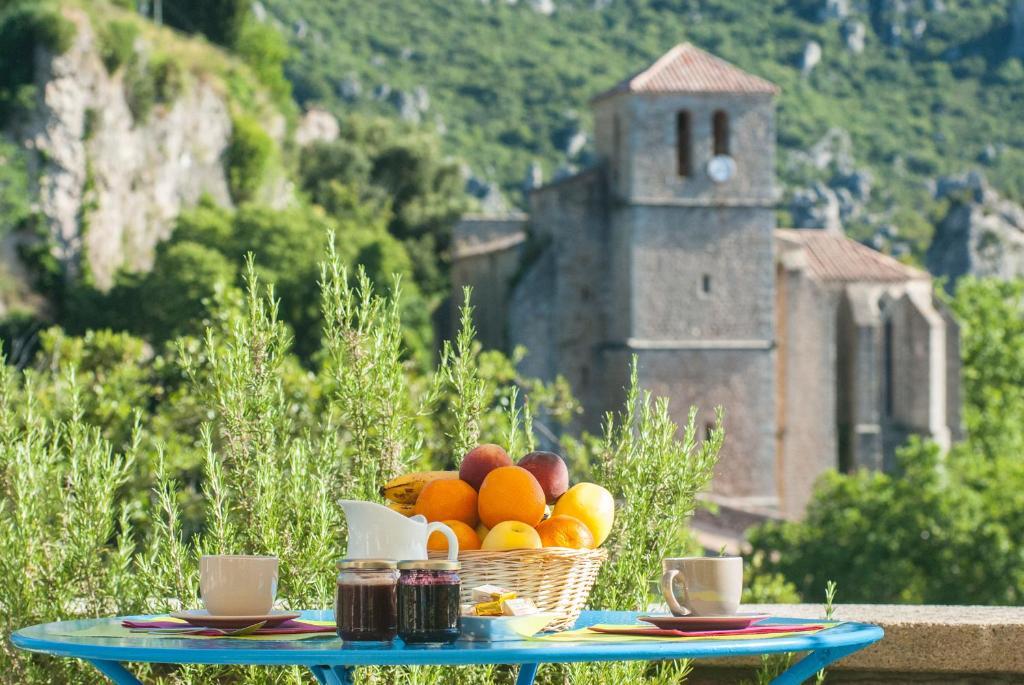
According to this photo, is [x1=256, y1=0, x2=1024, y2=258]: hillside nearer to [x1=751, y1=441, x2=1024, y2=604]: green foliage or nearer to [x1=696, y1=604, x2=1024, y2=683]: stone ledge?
[x1=751, y1=441, x2=1024, y2=604]: green foliage

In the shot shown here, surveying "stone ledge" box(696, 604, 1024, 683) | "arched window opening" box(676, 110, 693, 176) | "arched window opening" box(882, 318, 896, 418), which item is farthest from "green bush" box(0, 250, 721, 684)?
"arched window opening" box(882, 318, 896, 418)

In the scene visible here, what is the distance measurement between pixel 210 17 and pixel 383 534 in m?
48.8

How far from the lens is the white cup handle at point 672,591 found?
3.74 meters

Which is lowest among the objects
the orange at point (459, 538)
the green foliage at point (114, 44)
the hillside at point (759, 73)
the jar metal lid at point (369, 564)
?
the jar metal lid at point (369, 564)

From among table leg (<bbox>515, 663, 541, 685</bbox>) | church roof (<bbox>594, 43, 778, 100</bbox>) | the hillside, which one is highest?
the hillside

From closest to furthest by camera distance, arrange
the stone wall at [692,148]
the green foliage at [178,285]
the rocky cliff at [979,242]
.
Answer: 1. the green foliage at [178,285]
2. the stone wall at [692,148]
3. the rocky cliff at [979,242]

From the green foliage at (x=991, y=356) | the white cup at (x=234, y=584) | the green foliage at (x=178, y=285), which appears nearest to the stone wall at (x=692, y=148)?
the green foliage at (x=178, y=285)

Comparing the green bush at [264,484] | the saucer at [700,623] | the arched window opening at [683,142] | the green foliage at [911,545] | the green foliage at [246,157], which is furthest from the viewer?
the green foliage at [246,157]

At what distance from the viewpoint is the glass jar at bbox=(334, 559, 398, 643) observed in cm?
345

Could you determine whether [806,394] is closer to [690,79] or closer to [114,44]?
[690,79]

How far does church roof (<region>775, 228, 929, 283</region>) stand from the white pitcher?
1617 inches

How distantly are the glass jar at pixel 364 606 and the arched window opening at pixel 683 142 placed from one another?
37.0m

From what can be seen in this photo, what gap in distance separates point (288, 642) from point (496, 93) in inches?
3387

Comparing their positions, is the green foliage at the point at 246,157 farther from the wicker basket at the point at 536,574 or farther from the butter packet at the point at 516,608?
the butter packet at the point at 516,608
